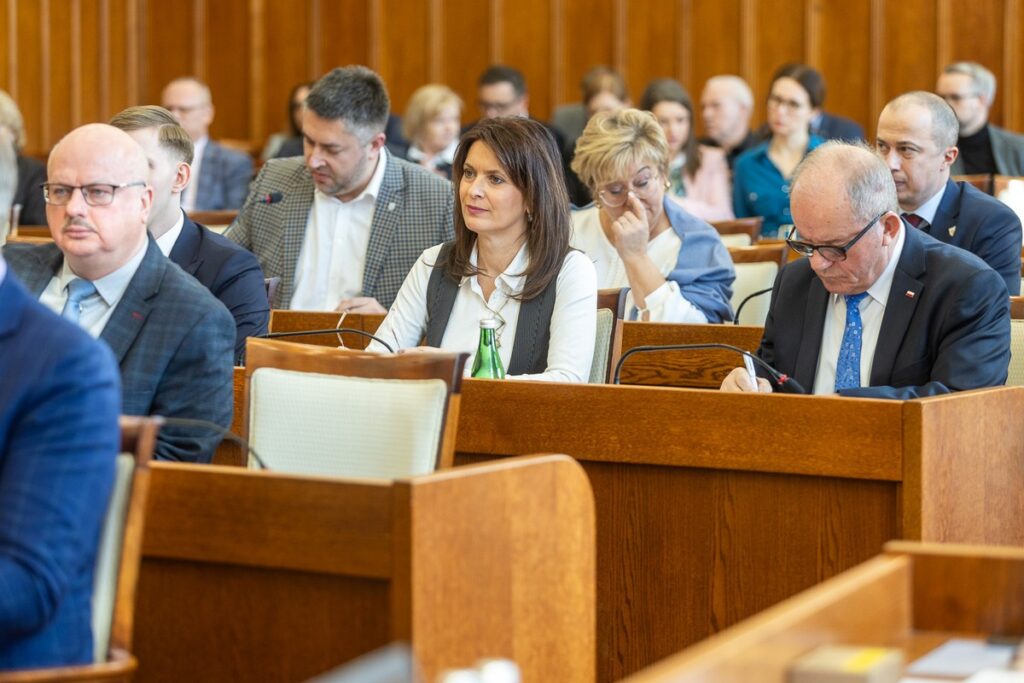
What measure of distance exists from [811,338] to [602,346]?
50 cm

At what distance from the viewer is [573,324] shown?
3.62 metres

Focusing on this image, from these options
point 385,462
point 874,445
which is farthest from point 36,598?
point 874,445

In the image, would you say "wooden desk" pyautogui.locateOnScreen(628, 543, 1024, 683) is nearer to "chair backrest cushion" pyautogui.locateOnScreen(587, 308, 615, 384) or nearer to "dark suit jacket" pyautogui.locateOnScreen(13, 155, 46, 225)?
"chair backrest cushion" pyautogui.locateOnScreen(587, 308, 615, 384)

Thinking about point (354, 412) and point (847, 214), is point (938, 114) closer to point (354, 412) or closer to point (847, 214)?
point (847, 214)

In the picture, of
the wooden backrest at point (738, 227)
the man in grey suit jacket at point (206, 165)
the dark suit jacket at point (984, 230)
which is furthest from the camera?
the man in grey suit jacket at point (206, 165)

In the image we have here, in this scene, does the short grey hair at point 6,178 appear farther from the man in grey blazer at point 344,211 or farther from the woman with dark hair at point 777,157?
the woman with dark hair at point 777,157

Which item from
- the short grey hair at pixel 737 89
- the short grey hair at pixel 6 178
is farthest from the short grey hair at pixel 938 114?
the short grey hair at pixel 737 89

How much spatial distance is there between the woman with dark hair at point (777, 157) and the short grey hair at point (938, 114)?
8.88ft

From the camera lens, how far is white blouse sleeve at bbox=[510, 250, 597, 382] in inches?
141

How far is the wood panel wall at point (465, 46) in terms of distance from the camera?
30.6 feet

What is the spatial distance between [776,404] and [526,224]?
3.67 feet

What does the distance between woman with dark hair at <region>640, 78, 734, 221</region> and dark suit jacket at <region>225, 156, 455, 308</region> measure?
90.4 inches

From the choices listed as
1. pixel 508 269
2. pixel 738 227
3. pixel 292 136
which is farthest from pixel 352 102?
pixel 292 136

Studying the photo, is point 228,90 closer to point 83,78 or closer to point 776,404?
point 83,78
